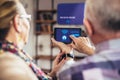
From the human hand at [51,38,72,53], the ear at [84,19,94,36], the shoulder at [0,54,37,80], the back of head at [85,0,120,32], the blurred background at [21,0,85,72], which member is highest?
the back of head at [85,0,120,32]

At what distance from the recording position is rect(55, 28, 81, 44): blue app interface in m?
1.86

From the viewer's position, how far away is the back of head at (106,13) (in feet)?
3.58

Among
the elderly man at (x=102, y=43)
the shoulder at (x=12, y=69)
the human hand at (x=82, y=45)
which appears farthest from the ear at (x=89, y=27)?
the human hand at (x=82, y=45)

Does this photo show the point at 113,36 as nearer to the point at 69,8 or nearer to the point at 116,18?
the point at 116,18

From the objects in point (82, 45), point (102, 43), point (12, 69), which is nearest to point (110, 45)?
point (102, 43)

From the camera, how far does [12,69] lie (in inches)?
50.3

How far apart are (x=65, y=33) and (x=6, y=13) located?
617 millimetres

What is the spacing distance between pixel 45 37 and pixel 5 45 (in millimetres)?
6461

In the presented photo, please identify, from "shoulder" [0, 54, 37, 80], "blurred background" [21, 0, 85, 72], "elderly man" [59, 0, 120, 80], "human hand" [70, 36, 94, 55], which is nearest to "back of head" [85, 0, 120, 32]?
"elderly man" [59, 0, 120, 80]

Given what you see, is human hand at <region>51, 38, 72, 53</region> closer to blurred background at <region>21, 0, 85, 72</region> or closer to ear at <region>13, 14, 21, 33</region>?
ear at <region>13, 14, 21, 33</region>

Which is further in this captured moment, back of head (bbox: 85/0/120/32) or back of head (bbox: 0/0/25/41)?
back of head (bbox: 0/0/25/41)

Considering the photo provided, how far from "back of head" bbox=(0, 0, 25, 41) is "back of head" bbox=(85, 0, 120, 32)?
0.40m

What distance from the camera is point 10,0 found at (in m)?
1.39

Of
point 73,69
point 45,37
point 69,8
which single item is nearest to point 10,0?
point 73,69
